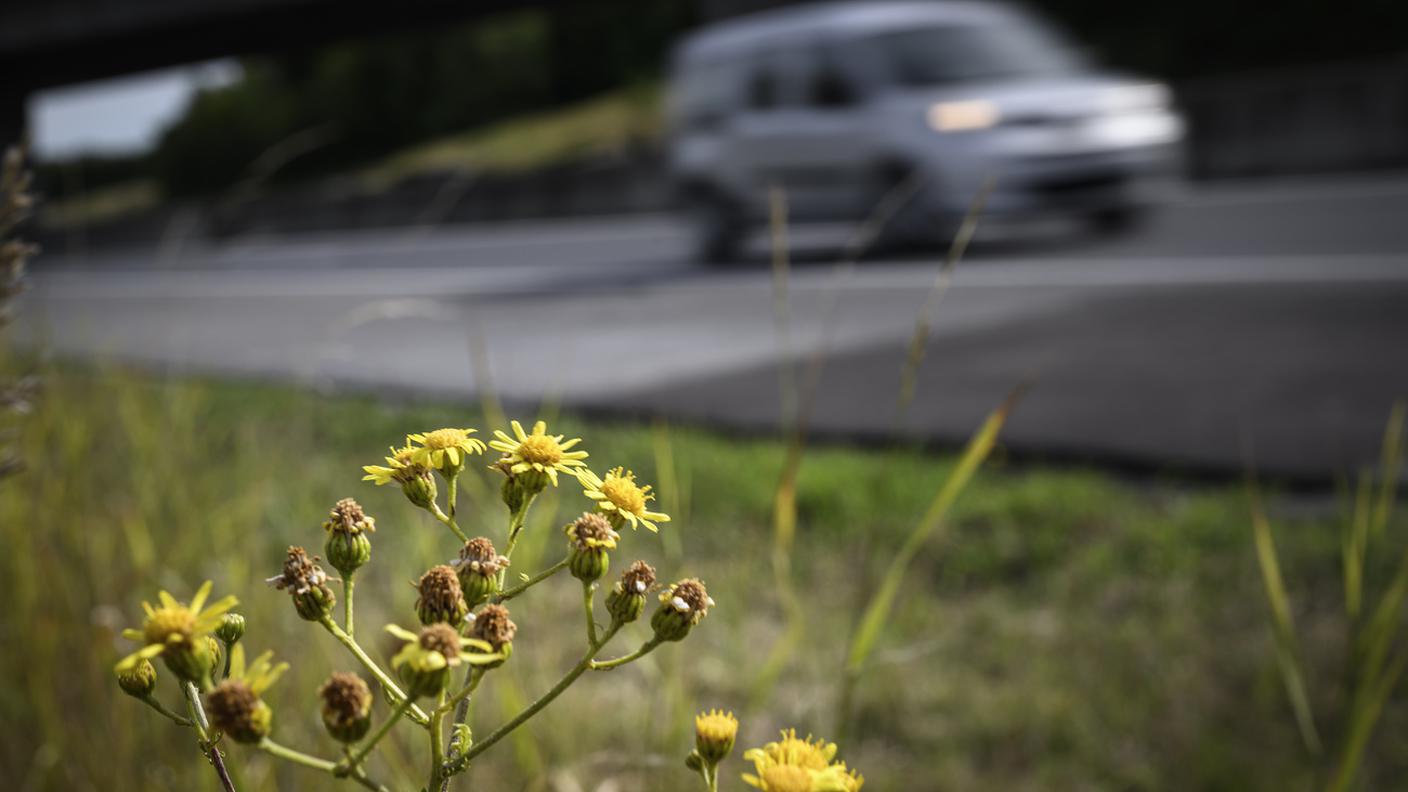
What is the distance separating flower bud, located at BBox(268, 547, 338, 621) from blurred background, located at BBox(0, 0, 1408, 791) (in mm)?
608

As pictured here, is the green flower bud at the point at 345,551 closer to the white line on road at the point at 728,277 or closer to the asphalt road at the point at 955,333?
the asphalt road at the point at 955,333

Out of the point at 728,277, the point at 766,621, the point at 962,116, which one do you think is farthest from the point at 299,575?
the point at 728,277

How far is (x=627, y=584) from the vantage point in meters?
0.79

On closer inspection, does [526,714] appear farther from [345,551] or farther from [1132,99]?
[1132,99]

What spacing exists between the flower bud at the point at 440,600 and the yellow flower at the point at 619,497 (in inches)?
3.8

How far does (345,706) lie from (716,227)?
10.9 m

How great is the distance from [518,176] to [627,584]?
21.8 metres

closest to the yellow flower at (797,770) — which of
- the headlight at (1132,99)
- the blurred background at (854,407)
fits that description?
the blurred background at (854,407)

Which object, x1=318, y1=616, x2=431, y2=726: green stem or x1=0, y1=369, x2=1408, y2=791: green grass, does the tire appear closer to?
x1=0, y1=369, x2=1408, y2=791: green grass

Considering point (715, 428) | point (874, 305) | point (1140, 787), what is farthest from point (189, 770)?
point (874, 305)

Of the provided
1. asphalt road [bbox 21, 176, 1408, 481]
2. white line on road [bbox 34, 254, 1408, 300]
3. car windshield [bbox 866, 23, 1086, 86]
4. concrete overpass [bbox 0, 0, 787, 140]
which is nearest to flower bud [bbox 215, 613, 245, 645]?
asphalt road [bbox 21, 176, 1408, 481]

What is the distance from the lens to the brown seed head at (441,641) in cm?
64

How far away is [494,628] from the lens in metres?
0.71

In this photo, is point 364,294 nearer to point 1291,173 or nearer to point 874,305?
point 874,305
